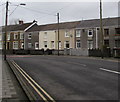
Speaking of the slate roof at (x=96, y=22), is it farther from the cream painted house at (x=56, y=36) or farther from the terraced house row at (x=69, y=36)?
the cream painted house at (x=56, y=36)

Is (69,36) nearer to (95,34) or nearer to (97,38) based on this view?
(95,34)

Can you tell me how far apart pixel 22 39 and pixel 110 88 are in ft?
169

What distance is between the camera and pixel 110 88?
737 cm

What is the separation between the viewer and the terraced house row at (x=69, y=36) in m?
39.8

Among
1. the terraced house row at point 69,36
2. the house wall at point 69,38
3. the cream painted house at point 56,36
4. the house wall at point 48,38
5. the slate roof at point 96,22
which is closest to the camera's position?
the terraced house row at point 69,36

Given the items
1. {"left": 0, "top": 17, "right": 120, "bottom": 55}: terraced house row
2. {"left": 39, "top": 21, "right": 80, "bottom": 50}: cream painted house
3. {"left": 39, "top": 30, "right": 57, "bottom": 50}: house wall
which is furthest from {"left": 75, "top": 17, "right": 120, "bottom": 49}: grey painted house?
{"left": 39, "top": 30, "right": 57, "bottom": 50}: house wall

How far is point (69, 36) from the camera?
46.1 m

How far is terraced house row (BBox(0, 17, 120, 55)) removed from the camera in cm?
3981

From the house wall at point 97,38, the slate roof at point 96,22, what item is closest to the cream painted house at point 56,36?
the slate roof at point 96,22

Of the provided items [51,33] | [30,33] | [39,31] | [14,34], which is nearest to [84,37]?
[51,33]

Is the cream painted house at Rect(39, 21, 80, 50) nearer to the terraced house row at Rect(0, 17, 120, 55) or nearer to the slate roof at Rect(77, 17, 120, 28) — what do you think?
the terraced house row at Rect(0, 17, 120, 55)

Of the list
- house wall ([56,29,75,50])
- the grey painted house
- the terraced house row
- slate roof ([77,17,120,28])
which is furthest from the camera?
house wall ([56,29,75,50])

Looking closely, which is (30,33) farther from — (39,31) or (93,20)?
(93,20)

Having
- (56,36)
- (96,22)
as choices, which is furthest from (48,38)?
(96,22)
